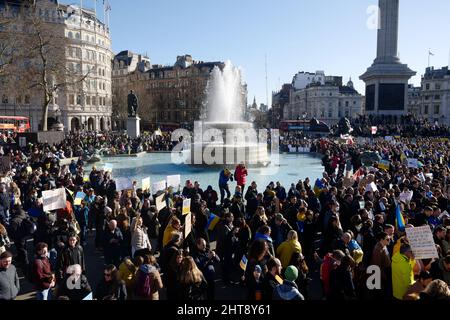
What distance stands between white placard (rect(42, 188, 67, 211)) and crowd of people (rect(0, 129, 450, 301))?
0.23 m

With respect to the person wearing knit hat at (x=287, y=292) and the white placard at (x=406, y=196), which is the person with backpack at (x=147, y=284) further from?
the white placard at (x=406, y=196)

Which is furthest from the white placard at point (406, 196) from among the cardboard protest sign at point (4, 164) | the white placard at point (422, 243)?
the cardboard protest sign at point (4, 164)

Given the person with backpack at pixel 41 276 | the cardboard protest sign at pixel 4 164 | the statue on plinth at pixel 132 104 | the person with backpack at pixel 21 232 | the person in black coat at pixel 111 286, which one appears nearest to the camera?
the person in black coat at pixel 111 286

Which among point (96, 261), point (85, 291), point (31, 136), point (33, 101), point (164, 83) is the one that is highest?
point (164, 83)

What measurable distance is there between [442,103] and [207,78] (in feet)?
206

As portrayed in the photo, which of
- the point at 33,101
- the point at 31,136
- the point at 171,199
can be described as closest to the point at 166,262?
the point at 171,199

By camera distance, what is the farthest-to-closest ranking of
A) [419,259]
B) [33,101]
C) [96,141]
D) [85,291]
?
[33,101] < [96,141] < [419,259] < [85,291]

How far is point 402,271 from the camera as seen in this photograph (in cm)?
629

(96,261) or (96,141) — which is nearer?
(96,261)

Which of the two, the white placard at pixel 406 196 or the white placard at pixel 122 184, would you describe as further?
the white placard at pixel 122 184

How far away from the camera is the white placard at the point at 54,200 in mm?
9894

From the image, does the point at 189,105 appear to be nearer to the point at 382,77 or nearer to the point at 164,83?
the point at 164,83

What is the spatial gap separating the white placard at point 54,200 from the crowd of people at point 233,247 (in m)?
0.23

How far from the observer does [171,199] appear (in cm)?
1234
